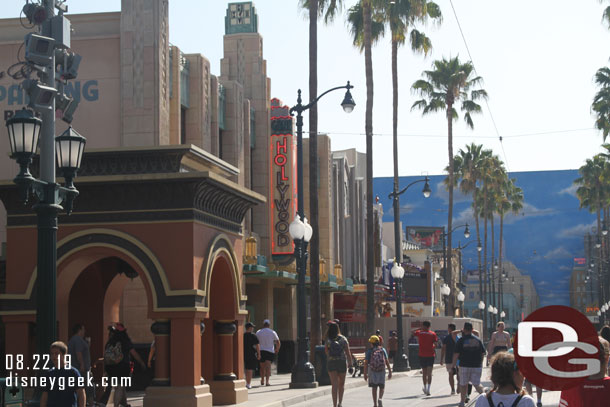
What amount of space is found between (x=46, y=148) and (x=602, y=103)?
48862 mm

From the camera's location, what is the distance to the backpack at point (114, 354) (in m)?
16.6

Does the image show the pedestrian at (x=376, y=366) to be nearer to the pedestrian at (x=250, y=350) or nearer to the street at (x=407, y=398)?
the street at (x=407, y=398)

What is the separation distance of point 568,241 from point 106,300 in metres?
128

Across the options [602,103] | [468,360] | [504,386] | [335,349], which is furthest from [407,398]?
[602,103]

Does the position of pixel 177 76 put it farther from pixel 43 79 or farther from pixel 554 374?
pixel 554 374

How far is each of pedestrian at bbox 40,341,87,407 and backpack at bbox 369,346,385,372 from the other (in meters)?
9.20

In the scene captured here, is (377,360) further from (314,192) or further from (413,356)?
(413,356)

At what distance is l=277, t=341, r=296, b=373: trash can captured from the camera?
3566 cm

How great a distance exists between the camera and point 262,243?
34812mm

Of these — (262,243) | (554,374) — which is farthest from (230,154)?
(554,374)

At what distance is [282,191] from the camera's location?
34.5 meters

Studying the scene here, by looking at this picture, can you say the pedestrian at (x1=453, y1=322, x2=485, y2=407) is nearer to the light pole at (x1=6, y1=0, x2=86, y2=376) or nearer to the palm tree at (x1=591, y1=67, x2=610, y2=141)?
the light pole at (x1=6, y1=0, x2=86, y2=376)

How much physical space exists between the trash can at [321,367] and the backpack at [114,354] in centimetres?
1000

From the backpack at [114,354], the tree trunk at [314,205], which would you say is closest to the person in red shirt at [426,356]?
the tree trunk at [314,205]
